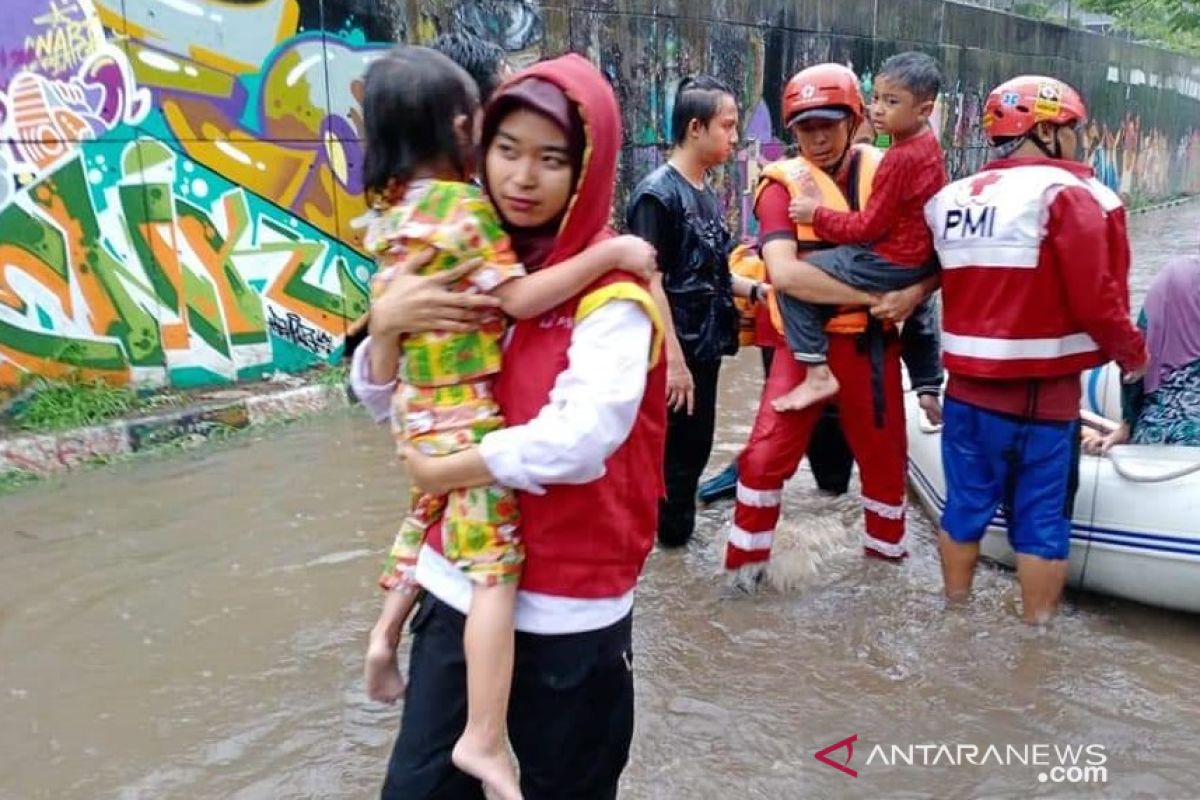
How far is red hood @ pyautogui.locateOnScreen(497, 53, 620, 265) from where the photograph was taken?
1.71m

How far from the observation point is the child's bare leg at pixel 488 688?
175cm

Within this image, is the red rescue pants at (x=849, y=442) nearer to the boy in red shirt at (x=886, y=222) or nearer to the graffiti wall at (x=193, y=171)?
the boy in red shirt at (x=886, y=222)

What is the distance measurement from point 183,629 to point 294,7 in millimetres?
4262

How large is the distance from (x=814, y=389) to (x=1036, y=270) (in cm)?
88

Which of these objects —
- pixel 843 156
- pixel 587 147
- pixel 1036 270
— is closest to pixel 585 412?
pixel 587 147

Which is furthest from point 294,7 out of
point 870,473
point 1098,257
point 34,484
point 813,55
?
point 813,55

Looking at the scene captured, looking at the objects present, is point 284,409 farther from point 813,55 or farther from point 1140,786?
point 813,55

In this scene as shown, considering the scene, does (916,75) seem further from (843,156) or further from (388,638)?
(388,638)

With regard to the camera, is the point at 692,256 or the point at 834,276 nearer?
the point at 834,276

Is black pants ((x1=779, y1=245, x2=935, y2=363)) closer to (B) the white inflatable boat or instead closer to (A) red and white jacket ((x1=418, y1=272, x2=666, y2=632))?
(B) the white inflatable boat

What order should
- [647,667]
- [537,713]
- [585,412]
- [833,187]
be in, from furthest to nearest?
[833,187] → [647,667] → [537,713] → [585,412]

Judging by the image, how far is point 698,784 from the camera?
2939mm

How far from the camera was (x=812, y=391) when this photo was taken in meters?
3.91

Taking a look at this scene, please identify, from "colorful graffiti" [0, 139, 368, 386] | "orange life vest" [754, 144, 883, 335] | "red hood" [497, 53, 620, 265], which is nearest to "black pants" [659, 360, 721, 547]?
"orange life vest" [754, 144, 883, 335]
